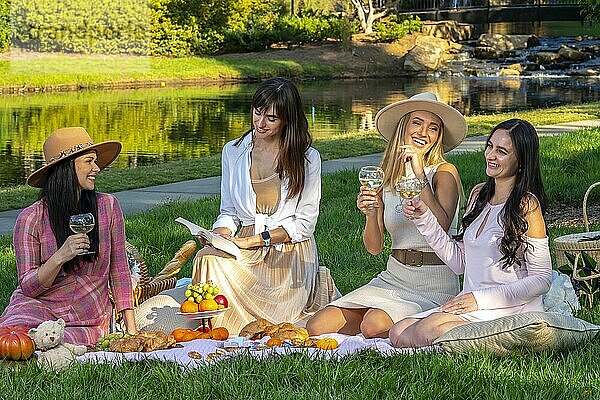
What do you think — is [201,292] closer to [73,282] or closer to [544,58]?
[73,282]

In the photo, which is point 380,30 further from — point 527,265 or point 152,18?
point 527,265

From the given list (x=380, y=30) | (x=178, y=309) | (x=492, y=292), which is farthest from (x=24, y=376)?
(x=380, y=30)

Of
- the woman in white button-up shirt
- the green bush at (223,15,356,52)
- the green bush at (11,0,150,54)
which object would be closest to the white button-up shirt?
the woman in white button-up shirt

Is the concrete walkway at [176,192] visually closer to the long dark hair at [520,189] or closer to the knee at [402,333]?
the knee at [402,333]

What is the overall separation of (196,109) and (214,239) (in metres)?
21.1

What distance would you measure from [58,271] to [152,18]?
41.4 metres

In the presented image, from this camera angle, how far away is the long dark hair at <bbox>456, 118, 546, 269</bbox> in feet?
17.8

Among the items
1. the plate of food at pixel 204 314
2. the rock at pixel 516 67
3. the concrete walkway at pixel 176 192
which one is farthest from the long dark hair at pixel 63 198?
the rock at pixel 516 67

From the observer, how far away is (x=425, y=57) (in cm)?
4541

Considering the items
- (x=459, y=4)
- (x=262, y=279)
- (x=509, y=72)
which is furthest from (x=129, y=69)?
(x=262, y=279)

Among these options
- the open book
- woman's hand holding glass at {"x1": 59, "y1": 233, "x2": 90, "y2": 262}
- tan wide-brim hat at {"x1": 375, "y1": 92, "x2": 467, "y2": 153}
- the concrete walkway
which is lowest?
the concrete walkway

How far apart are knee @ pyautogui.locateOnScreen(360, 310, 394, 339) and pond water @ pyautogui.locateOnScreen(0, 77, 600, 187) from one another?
10.2 metres

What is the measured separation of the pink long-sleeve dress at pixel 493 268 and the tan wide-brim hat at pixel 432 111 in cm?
62

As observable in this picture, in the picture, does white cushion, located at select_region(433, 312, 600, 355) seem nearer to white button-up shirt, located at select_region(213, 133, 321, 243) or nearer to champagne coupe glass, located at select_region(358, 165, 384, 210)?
champagne coupe glass, located at select_region(358, 165, 384, 210)
